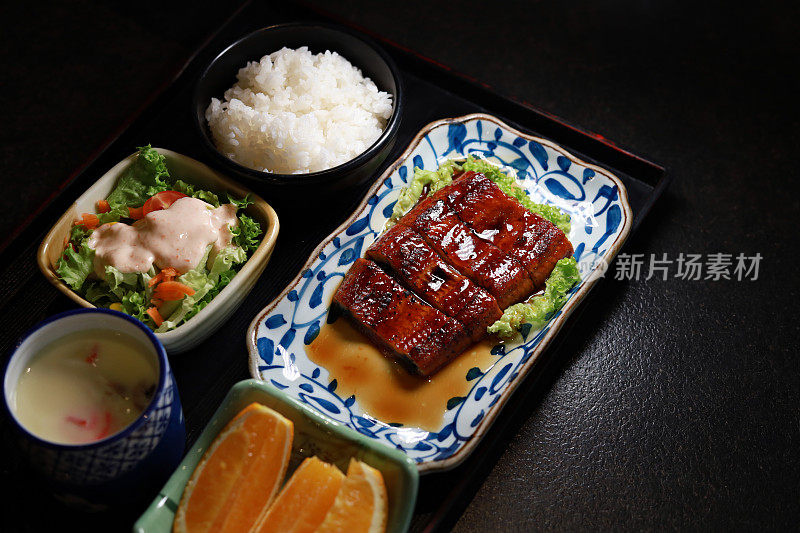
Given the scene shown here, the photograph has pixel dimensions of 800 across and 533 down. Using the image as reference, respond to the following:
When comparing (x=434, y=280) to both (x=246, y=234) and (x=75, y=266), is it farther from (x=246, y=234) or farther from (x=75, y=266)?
(x=75, y=266)

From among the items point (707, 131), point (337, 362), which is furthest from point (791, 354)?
point (337, 362)

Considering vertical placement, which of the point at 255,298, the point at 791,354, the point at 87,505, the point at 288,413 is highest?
the point at 791,354

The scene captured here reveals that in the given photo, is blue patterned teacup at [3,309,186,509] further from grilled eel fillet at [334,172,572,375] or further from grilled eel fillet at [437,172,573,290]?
grilled eel fillet at [437,172,573,290]

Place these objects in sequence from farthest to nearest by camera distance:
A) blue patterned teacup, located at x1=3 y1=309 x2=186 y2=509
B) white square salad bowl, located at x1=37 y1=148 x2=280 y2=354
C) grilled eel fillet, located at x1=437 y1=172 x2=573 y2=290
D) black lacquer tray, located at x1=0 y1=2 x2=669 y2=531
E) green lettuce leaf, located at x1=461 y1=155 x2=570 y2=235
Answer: green lettuce leaf, located at x1=461 y1=155 x2=570 y2=235 → grilled eel fillet, located at x1=437 y1=172 x2=573 y2=290 → white square salad bowl, located at x1=37 y1=148 x2=280 y2=354 → black lacquer tray, located at x1=0 y1=2 x2=669 y2=531 → blue patterned teacup, located at x1=3 y1=309 x2=186 y2=509

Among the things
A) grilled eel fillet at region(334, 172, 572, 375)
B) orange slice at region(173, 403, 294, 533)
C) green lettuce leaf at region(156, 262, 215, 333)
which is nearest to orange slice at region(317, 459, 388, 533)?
orange slice at region(173, 403, 294, 533)

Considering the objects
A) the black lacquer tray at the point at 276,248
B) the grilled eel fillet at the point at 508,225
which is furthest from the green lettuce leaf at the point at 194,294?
the grilled eel fillet at the point at 508,225

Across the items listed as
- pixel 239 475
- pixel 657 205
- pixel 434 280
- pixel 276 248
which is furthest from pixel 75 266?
pixel 657 205

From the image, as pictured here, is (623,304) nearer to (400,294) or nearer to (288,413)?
(400,294)

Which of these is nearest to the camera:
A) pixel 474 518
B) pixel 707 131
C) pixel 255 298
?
pixel 474 518
